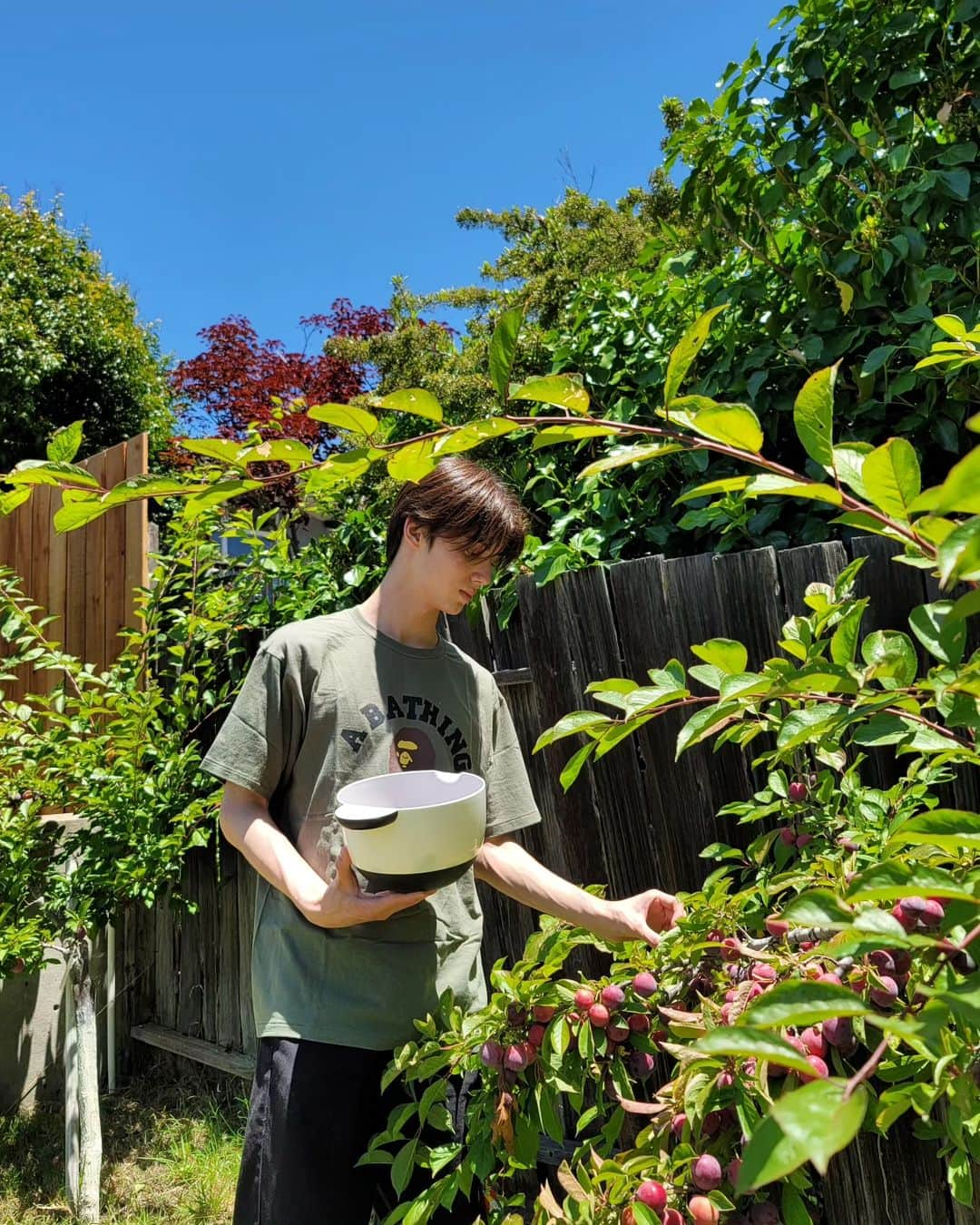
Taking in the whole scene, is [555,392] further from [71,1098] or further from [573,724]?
[71,1098]

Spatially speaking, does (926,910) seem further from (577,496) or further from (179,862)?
(179,862)

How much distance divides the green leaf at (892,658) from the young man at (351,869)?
0.63 metres

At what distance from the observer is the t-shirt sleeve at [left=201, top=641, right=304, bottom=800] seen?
4.83 ft

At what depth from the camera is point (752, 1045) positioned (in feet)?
1.26

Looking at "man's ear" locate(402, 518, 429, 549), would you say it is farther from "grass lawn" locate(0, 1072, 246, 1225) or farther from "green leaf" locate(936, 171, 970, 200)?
"grass lawn" locate(0, 1072, 246, 1225)

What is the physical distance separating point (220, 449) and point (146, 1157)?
9.54ft

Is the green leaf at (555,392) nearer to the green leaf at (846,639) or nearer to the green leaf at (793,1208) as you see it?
the green leaf at (846,639)

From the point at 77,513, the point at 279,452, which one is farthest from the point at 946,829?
the point at 77,513

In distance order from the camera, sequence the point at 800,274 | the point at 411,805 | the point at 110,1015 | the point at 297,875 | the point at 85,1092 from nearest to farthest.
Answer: the point at 297,875 < the point at 411,805 < the point at 800,274 < the point at 85,1092 < the point at 110,1015

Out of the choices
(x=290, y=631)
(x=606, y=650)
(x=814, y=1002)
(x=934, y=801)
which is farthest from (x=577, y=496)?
(x=814, y=1002)

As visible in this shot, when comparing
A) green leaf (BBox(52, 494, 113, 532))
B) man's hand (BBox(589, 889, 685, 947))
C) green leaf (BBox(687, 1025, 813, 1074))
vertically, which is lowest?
man's hand (BBox(589, 889, 685, 947))

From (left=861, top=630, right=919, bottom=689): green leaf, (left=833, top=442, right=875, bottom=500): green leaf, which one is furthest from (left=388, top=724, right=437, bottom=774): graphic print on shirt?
(left=833, top=442, right=875, bottom=500): green leaf

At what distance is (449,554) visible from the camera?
160 centimetres

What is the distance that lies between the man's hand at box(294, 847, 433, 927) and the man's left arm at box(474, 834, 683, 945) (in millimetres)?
233
